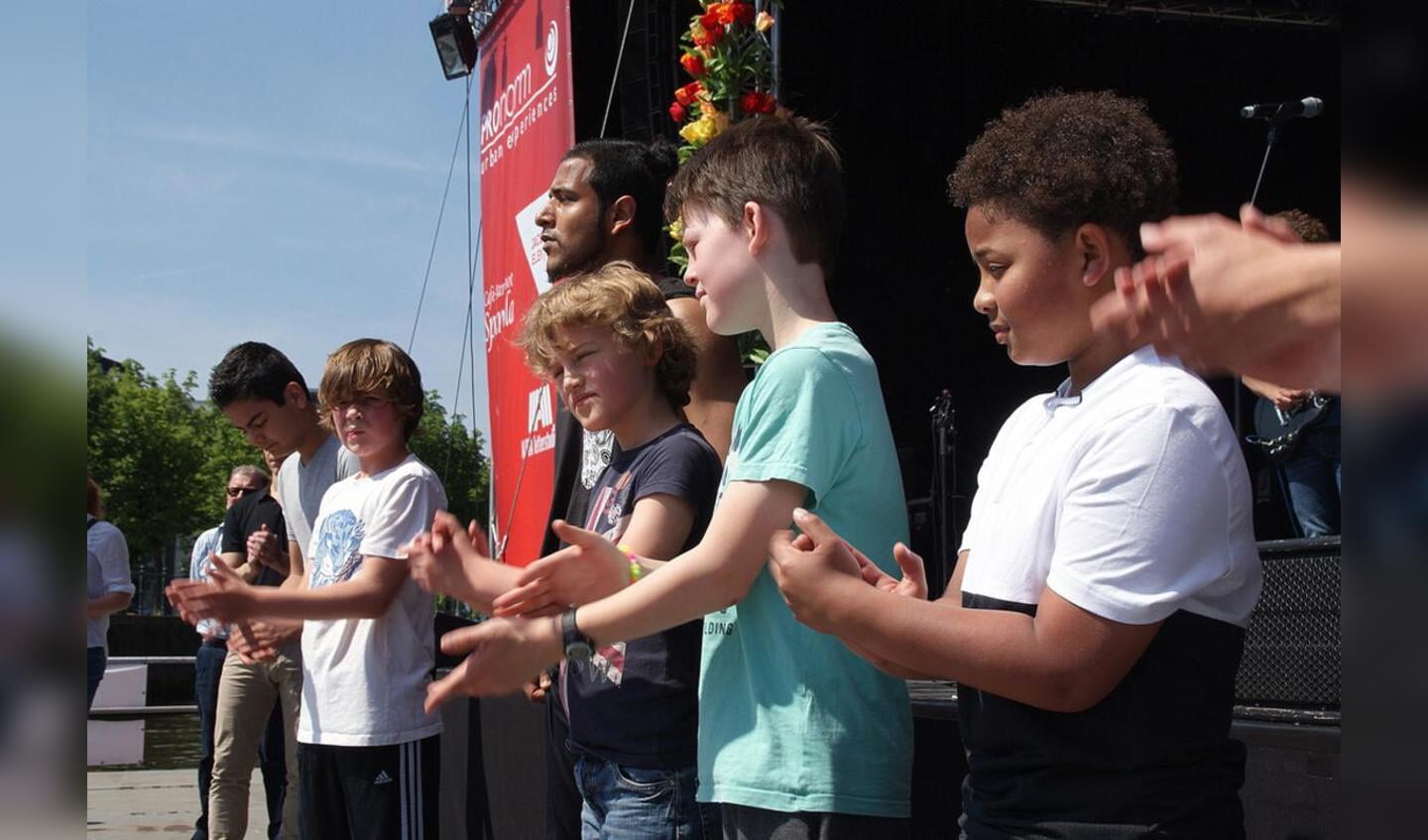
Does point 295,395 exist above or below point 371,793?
above

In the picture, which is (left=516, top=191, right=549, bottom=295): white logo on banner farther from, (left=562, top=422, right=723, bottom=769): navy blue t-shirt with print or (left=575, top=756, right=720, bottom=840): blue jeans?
(left=575, top=756, right=720, bottom=840): blue jeans

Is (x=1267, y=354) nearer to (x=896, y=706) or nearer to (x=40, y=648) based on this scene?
(x=40, y=648)

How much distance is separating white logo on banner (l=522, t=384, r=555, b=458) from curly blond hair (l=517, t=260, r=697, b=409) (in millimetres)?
2127

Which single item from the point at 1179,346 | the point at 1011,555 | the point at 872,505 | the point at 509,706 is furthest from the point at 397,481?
the point at 1179,346

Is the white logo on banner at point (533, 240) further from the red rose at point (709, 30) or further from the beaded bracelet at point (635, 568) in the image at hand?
the beaded bracelet at point (635, 568)

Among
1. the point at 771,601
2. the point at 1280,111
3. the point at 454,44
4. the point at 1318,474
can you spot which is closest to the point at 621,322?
the point at 771,601

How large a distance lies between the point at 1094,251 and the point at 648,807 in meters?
1.27

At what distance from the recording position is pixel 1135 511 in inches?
55.4

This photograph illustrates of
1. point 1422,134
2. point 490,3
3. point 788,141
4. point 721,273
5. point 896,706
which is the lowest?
point 896,706

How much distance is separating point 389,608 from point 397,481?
0.33 meters

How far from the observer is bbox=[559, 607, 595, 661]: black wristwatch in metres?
1.78

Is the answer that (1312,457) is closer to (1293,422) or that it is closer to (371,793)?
(1293,422)

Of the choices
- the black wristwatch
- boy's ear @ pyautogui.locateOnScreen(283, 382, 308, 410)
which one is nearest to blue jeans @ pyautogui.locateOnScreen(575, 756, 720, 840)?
the black wristwatch

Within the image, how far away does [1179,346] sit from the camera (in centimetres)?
93
